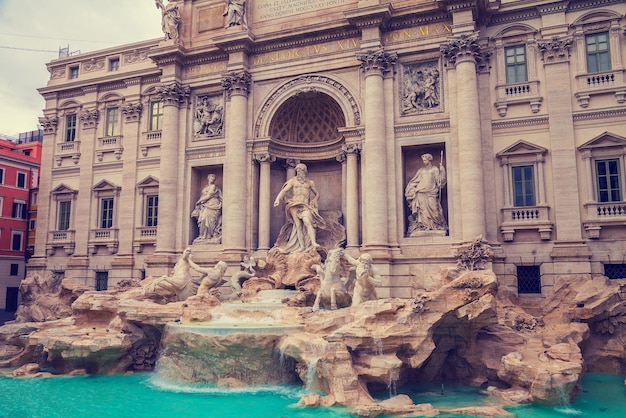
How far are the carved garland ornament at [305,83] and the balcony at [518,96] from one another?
5.75 m

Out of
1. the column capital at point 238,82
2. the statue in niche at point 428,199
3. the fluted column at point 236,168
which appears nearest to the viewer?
the statue in niche at point 428,199

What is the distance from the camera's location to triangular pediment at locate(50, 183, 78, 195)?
29619mm

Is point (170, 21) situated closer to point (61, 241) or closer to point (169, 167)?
point (169, 167)

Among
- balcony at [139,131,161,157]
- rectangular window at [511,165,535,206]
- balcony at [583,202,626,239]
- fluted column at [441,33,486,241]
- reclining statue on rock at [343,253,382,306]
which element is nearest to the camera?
reclining statue on rock at [343,253,382,306]

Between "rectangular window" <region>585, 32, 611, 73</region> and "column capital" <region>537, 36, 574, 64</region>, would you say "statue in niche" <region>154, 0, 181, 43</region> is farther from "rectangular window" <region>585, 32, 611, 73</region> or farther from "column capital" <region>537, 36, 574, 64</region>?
"rectangular window" <region>585, 32, 611, 73</region>

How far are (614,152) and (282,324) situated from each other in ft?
45.3

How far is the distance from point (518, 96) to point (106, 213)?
20.9 meters

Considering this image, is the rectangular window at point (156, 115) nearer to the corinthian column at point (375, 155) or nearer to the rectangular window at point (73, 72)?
the rectangular window at point (73, 72)

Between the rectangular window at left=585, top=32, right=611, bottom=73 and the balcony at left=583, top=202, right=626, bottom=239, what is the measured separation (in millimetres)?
5252

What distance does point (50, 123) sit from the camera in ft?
102

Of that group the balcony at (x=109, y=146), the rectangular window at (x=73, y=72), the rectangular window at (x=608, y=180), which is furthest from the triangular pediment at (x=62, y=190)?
the rectangular window at (x=608, y=180)

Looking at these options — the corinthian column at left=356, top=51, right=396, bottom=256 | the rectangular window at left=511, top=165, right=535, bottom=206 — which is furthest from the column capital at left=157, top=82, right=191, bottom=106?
the rectangular window at left=511, top=165, right=535, bottom=206

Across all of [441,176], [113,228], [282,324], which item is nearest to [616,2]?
[441,176]

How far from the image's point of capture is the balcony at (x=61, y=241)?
29.1 meters
